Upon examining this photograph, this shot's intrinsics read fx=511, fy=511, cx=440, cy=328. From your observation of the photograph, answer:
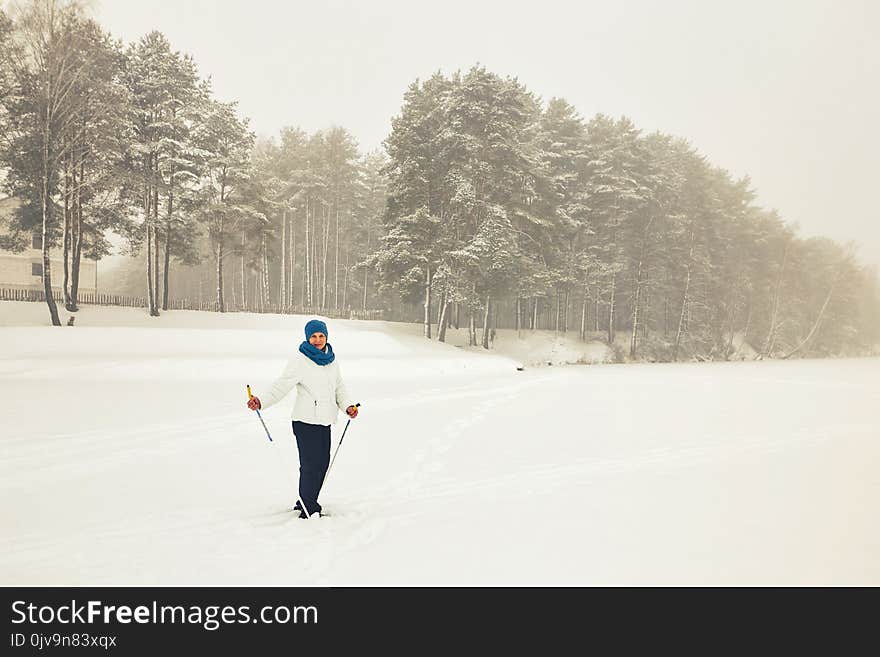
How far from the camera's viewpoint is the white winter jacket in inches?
164

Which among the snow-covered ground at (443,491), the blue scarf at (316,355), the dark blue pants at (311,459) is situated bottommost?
the snow-covered ground at (443,491)

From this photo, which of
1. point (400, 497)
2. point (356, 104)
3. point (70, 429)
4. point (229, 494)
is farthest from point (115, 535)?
point (356, 104)

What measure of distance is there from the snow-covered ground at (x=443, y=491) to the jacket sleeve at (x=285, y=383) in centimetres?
92

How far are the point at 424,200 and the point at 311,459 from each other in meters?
21.4

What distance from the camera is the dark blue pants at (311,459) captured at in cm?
409

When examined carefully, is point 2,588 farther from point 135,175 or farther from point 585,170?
point 585,170

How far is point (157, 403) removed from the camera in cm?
951

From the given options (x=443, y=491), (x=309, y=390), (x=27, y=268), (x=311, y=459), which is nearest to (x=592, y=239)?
(x=443, y=491)

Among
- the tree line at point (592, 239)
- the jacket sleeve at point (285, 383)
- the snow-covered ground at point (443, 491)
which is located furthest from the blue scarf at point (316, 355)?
the tree line at point (592, 239)

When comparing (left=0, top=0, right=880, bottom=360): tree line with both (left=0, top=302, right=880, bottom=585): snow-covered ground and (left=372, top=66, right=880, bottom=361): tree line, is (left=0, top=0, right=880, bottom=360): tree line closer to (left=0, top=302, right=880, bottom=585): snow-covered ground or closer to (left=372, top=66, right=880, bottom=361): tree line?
(left=372, top=66, right=880, bottom=361): tree line

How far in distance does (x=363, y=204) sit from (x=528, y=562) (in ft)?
111

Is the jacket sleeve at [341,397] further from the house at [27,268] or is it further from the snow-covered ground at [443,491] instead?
the house at [27,268]

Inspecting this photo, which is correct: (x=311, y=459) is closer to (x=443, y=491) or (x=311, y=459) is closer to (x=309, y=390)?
(x=309, y=390)

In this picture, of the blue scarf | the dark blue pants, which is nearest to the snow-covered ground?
the dark blue pants
